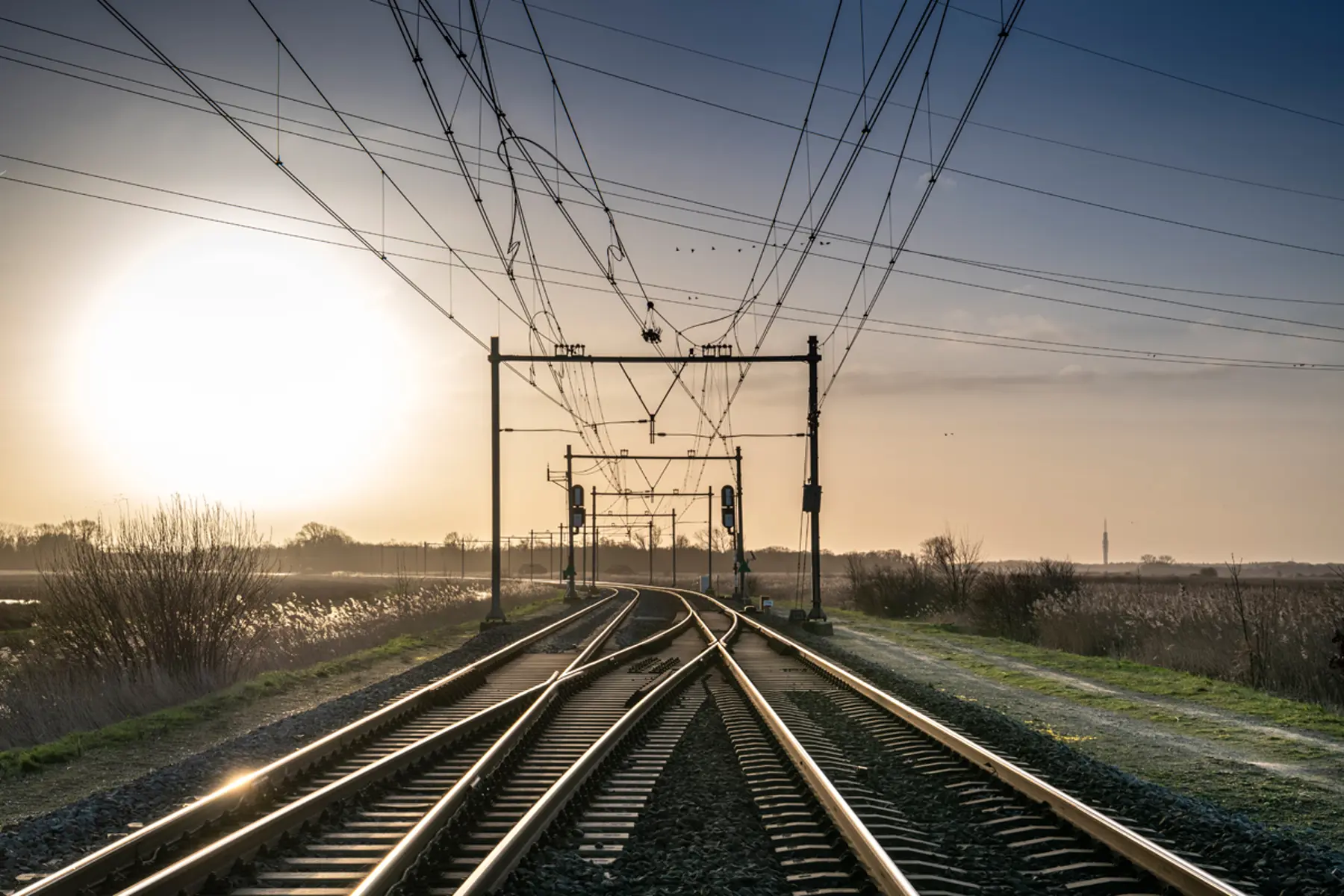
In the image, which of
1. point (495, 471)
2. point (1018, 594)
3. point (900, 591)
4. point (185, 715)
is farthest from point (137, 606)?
point (900, 591)

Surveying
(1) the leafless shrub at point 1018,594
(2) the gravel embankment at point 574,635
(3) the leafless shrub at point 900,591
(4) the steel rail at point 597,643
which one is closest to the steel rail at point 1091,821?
(4) the steel rail at point 597,643

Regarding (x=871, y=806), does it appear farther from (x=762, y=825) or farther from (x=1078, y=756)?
(x=1078, y=756)

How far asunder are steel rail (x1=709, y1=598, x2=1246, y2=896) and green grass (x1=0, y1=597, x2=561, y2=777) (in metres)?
8.75

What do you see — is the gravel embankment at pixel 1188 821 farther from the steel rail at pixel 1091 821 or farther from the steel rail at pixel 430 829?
the steel rail at pixel 430 829

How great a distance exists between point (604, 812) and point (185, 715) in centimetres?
836

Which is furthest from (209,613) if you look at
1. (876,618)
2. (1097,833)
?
(876,618)

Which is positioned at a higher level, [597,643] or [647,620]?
[597,643]

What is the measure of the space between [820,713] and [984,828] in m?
5.74

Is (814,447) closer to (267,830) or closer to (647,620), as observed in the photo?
(647,620)

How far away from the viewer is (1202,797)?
8.93 metres

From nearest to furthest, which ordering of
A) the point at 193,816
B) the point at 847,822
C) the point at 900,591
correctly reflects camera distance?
1. the point at 847,822
2. the point at 193,816
3. the point at 900,591

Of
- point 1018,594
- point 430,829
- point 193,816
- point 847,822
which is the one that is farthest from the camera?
point 1018,594

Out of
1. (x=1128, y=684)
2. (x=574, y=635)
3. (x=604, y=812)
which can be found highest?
(x=604, y=812)

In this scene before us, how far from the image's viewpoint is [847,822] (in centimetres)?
691
